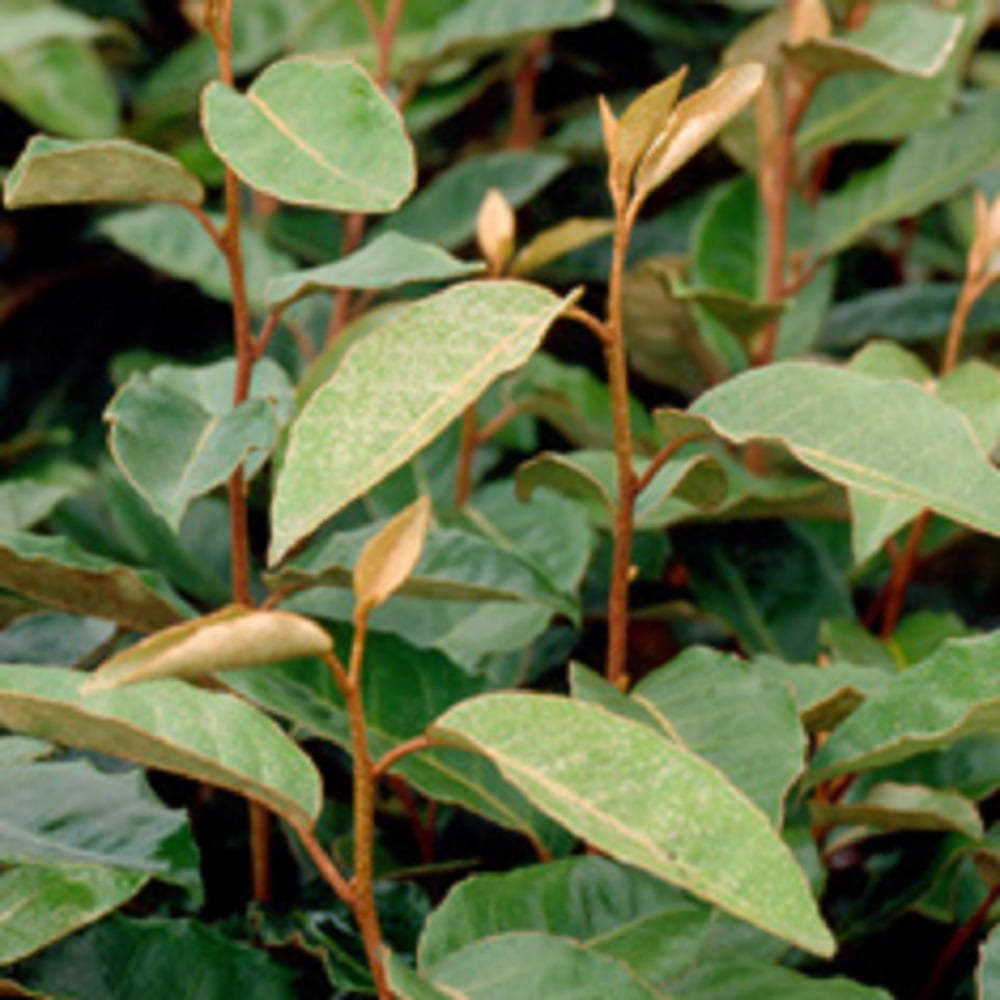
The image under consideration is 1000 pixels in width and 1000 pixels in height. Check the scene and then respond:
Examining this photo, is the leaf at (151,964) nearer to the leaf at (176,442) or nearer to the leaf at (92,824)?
the leaf at (92,824)

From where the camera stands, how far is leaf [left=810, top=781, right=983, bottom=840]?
1011 mm

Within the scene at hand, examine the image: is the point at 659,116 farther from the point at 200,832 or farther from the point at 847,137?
the point at 847,137

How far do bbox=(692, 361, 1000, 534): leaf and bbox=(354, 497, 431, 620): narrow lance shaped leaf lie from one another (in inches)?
9.0

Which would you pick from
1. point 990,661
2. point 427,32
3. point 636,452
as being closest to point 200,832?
point 636,452

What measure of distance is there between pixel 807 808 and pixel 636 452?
47 centimetres

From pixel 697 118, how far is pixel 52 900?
60 centimetres

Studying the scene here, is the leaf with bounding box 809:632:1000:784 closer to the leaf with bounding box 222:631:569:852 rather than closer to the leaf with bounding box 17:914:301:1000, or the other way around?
the leaf with bounding box 222:631:569:852

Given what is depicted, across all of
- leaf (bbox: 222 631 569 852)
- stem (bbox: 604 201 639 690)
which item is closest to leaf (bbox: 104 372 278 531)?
leaf (bbox: 222 631 569 852)

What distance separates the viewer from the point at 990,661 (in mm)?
945

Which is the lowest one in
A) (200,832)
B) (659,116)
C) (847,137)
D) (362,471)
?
(200,832)

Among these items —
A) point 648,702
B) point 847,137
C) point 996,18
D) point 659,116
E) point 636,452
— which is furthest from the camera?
point 996,18

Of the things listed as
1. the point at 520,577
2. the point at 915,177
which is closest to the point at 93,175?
the point at 520,577

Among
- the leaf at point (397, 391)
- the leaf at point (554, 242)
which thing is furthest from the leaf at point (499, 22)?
the leaf at point (397, 391)

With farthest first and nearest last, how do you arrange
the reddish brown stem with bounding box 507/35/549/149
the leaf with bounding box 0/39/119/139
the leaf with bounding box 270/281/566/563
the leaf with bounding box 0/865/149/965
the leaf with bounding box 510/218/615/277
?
the reddish brown stem with bounding box 507/35/549/149 → the leaf with bounding box 0/39/119/139 → the leaf with bounding box 510/218/615/277 → the leaf with bounding box 0/865/149/965 → the leaf with bounding box 270/281/566/563
